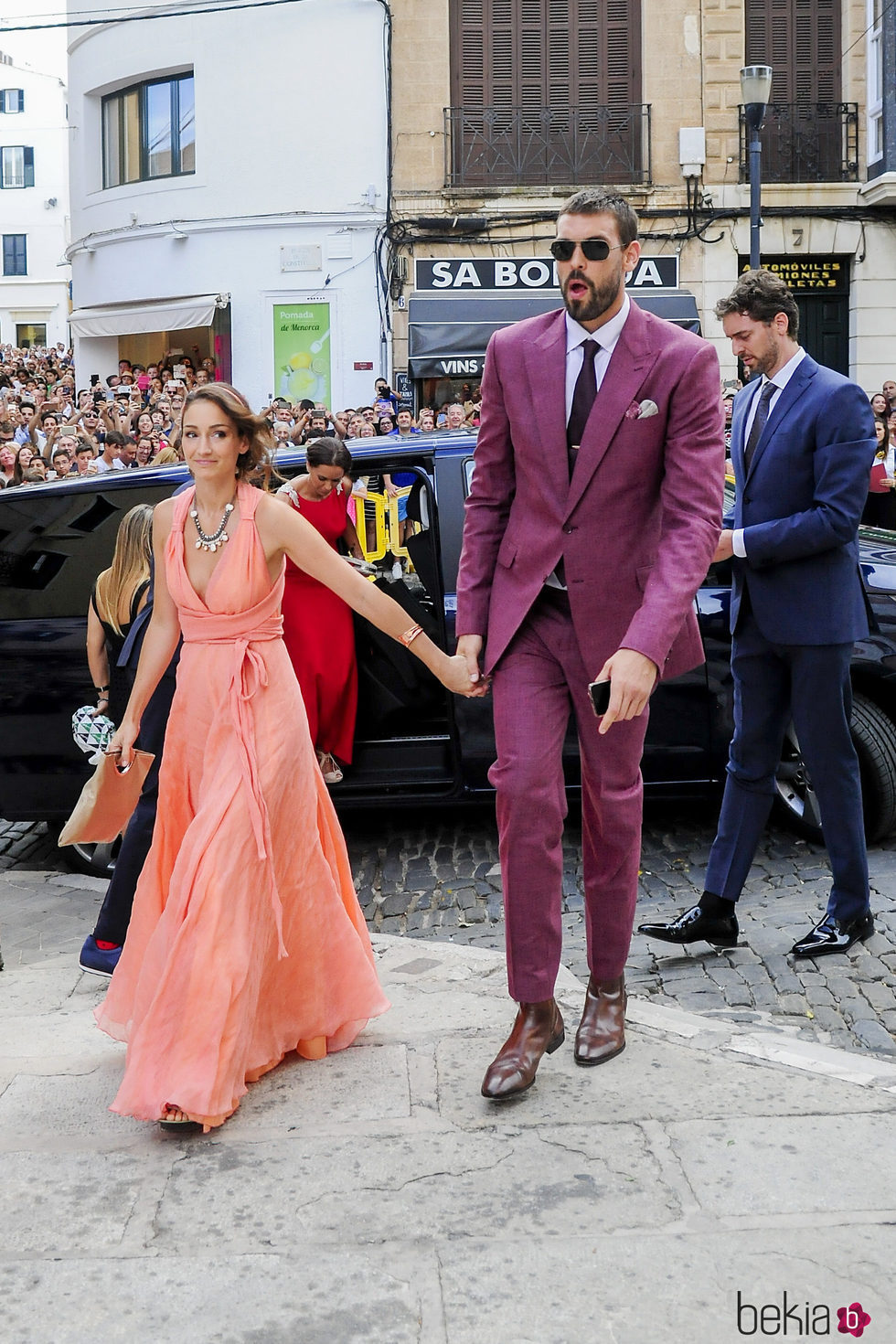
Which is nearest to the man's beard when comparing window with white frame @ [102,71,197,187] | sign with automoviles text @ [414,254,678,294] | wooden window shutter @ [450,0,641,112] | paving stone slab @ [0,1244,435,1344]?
paving stone slab @ [0,1244,435,1344]

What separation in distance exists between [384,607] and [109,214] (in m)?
22.6

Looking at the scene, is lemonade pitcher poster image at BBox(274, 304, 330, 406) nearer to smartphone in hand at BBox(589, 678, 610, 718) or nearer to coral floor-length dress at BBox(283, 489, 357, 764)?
coral floor-length dress at BBox(283, 489, 357, 764)

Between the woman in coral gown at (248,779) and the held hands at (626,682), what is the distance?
465 millimetres

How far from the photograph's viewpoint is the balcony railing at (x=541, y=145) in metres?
22.0

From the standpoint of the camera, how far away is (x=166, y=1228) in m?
2.99

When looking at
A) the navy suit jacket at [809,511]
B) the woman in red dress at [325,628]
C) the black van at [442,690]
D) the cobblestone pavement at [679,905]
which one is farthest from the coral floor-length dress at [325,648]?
the navy suit jacket at [809,511]

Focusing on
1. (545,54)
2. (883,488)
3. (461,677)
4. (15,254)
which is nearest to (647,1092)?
(461,677)

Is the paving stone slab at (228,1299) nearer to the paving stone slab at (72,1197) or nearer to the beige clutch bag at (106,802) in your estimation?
the paving stone slab at (72,1197)

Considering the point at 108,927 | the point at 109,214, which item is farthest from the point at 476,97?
the point at 108,927

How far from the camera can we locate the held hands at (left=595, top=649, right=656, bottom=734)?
11.2 feet

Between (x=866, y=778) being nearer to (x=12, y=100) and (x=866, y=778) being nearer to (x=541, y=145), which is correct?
(x=541, y=145)

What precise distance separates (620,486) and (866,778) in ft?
9.06

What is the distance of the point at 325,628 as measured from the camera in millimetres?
6605

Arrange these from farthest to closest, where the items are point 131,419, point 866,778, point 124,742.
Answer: point 131,419, point 866,778, point 124,742
